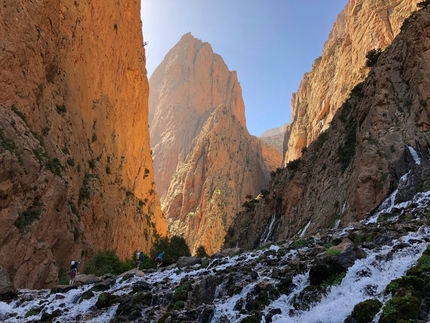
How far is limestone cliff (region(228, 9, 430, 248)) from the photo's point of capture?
20.7m

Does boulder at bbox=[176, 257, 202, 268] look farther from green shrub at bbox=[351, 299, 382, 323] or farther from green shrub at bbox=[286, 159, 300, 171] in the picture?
green shrub at bbox=[286, 159, 300, 171]

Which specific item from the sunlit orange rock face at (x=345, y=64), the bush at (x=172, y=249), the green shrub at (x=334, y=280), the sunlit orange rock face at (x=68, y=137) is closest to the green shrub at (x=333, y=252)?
the green shrub at (x=334, y=280)

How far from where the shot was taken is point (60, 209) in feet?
86.9

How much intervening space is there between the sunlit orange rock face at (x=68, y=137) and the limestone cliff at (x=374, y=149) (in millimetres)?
18152

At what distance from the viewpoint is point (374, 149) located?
73.6 ft

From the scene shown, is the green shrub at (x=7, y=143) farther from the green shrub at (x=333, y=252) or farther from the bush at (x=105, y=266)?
the green shrub at (x=333, y=252)

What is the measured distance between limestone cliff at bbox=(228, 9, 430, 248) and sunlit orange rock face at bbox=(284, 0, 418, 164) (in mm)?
25586

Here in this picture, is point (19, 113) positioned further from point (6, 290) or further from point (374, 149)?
point (374, 149)

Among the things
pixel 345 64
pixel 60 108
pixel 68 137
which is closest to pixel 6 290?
pixel 68 137

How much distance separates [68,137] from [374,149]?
1082 inches

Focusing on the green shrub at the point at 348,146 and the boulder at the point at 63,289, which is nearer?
the boulder at the point at 63,289

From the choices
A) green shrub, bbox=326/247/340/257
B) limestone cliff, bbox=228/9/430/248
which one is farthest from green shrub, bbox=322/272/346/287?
limestone cliff, bbox=228/9/430/248

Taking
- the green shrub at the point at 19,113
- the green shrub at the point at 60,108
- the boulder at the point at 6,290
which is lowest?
the boulder at the point at 6,290

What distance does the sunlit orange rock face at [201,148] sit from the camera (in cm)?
8919
